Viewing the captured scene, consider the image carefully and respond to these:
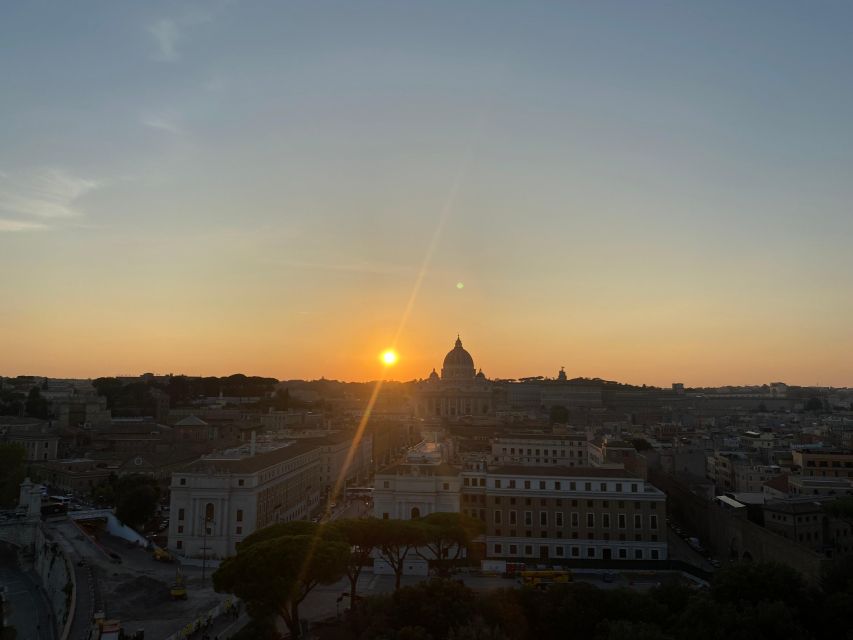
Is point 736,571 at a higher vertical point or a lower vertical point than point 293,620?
higher

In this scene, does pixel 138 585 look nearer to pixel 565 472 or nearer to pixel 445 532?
pixel 445 532

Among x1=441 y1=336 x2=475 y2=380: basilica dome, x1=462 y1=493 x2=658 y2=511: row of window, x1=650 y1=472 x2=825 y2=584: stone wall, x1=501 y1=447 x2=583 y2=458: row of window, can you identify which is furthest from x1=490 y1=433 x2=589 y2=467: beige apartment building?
x1=441 y1=336 x2=475 y2=380: basilica dome

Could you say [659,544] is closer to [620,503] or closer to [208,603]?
[620,503]

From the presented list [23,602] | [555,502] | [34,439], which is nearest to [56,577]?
[23,602]

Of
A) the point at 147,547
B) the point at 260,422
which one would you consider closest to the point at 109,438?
the point at 260,422

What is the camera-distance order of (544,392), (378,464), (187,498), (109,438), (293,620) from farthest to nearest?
(544,392) → (378,464) → (109,438) → (187,498) → (293,620)

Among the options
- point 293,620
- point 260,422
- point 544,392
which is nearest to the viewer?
point 293,620
